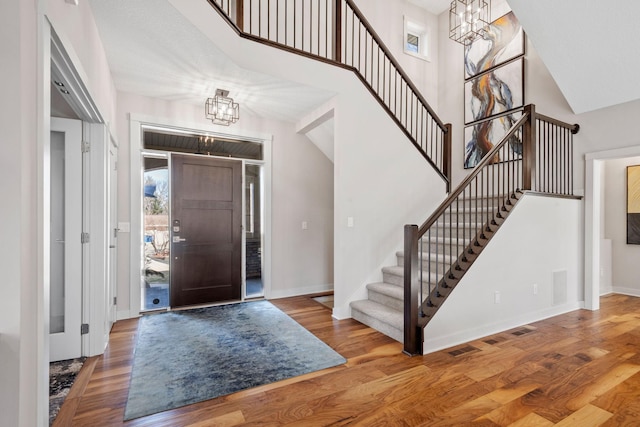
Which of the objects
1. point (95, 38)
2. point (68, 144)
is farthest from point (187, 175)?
point (95, 38)

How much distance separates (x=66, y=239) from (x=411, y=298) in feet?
9.90

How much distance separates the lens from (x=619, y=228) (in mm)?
5086

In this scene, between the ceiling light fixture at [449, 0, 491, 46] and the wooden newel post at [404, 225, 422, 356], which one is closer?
the wooden newel post at [404, 225, 422, 356]

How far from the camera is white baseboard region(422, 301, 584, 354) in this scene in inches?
114

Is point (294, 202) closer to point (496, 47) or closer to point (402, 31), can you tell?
point (402, 31)

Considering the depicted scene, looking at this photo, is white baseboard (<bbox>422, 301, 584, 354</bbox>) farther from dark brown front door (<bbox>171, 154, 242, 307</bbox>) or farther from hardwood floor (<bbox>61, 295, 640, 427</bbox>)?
dark brown front door (<bbox>171, 154, 242, 307</bbox>)

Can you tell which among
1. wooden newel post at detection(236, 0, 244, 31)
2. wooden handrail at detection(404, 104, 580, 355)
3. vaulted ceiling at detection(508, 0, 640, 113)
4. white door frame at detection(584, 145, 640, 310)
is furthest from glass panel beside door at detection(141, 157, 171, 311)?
white door frame at detection(584, 145, 640, 310)

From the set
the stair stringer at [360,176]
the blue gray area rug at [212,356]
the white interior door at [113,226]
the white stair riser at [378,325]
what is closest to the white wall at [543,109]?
the stair stringer at [360,176]

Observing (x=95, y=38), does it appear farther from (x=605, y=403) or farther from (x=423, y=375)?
(x=605, y=403)

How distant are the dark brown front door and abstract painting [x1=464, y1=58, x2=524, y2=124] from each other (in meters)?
3.98

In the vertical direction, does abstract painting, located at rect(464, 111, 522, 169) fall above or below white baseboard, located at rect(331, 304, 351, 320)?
above

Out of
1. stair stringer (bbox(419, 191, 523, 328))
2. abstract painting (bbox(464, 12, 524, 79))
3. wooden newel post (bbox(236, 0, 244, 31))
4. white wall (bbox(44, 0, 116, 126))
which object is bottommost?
stair stringer (bbox(419, 191, 523, 328))

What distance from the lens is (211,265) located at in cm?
442

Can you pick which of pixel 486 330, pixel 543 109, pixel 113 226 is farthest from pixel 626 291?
pixel 113 226
